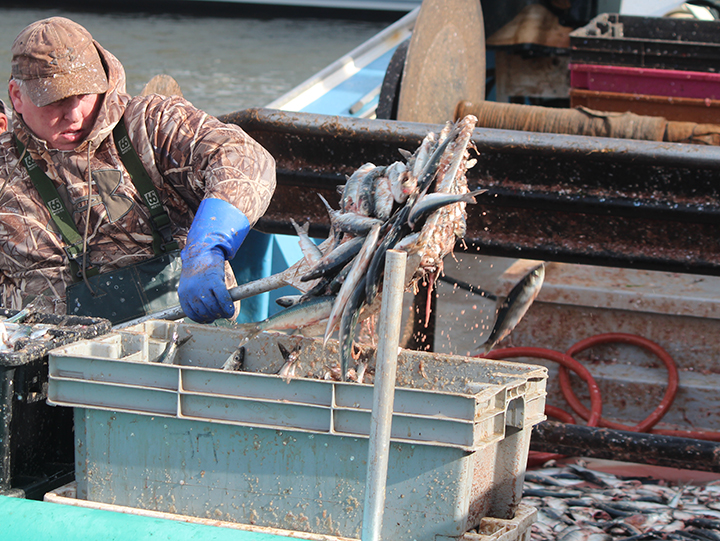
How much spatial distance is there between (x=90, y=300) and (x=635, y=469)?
2.68 meters

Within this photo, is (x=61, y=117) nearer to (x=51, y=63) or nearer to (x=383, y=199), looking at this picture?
(x=51, y=63)

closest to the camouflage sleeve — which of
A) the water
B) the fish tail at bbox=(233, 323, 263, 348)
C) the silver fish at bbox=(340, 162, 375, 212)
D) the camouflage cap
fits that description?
the camouflage cap

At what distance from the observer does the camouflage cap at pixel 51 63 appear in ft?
8.13

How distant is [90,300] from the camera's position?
2.82m

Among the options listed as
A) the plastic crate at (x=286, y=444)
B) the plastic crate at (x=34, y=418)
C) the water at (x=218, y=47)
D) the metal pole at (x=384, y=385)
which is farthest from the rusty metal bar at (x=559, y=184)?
the water at (x=218, y=47)

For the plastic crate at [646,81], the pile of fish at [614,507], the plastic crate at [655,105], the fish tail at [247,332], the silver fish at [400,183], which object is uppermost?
the plastic crate at [646,81]

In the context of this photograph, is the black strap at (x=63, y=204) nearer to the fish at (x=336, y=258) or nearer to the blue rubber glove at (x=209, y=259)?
the blue rubber glove at (x=209, y=259)

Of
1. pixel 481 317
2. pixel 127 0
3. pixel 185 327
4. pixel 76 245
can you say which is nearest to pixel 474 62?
pixel 481 317

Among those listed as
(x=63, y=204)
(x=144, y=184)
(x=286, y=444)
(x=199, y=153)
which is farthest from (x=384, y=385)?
(x=63, y=204)

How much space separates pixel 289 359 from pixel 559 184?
1.83 m

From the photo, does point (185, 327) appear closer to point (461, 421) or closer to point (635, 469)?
point (461, 421)

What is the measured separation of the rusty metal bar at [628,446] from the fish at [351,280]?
162 cm

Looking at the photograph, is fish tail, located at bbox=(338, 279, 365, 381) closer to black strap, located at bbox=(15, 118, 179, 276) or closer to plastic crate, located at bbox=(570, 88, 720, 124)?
black strap, located at bbox=(15, 118, 179, 276)

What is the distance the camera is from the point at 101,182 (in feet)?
9.02
